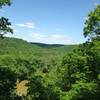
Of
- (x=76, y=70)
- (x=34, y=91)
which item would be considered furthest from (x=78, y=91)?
(x=34, y=91)

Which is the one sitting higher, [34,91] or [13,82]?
[13,82]

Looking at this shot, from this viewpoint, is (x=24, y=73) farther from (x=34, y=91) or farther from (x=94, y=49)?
(x=94, y=49)

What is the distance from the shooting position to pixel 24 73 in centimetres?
9881

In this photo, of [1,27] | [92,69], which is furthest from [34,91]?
[1,27]

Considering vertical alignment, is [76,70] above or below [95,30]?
below

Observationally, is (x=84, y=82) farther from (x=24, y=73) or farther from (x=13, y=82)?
(x=24, y=73)

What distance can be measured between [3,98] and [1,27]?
801cm

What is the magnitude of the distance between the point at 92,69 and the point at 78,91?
108 inches

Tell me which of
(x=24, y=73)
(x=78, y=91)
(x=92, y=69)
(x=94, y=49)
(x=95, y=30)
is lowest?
(x=24, y=73)

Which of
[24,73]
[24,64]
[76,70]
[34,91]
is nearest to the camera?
[76,70]

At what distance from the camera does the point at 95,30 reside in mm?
27609

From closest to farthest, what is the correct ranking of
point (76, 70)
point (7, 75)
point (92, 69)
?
point (7, 75) → point (92, 69) → point (76, 70)

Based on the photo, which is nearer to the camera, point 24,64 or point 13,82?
point 13,82

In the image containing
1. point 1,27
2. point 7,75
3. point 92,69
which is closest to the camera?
point 1,27
